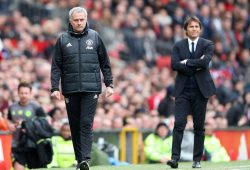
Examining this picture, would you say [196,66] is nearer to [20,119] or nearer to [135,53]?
[20,119]

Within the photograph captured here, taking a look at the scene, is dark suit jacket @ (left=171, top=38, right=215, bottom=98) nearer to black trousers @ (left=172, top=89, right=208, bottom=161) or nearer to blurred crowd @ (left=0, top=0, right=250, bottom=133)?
black trousers @ (left=172, top=89, right=208, bottom=161)

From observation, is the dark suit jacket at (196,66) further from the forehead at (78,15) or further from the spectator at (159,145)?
the spectator at (159,145)

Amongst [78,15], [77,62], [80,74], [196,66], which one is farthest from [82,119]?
[196,66]

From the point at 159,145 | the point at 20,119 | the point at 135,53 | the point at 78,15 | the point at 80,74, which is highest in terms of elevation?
the point at 78,15

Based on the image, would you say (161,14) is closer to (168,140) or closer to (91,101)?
(168,140)

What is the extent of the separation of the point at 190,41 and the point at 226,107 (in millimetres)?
10658

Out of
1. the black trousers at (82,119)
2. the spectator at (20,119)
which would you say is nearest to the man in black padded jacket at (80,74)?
the black trousers at (82,119)

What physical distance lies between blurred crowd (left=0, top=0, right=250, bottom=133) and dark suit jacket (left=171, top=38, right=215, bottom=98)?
349cm

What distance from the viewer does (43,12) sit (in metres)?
30.6

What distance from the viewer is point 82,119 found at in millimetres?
16531

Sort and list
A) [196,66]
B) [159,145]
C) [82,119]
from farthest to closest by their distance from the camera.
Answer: [159,145] → [196,66] → [82,119]

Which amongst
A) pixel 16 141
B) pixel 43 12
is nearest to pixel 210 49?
pixel 16 141

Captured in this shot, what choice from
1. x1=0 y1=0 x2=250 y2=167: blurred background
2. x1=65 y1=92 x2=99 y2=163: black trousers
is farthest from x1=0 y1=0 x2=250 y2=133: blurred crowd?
x1=65 y1=92 x2=99 y2=163: black trousers

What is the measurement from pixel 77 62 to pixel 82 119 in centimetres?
78
